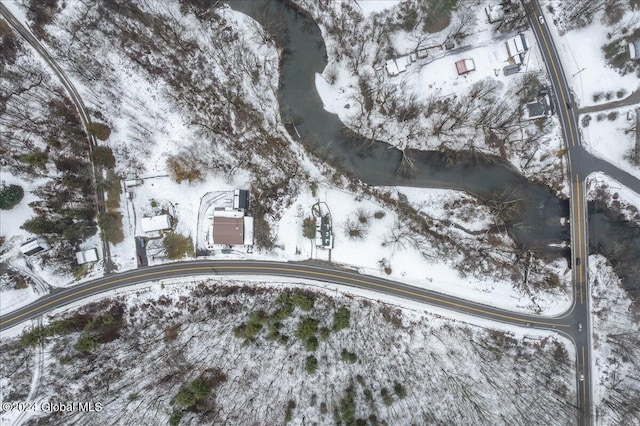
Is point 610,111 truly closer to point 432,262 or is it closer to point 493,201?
point 493,201

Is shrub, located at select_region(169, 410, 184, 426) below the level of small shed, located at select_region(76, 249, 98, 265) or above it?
below

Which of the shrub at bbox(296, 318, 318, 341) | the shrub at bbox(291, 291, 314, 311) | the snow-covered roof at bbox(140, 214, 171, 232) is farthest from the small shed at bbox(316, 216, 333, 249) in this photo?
the snow-covered roof at bbox(140, 214, 171, 232)

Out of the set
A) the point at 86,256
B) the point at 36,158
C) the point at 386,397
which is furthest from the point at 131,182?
the point at 386,397

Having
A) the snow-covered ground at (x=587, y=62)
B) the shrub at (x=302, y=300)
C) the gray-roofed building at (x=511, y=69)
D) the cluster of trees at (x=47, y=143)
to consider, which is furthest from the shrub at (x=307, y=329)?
the snow-covered ground at (x=587, y=62)

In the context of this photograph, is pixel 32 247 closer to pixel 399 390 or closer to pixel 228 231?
pixel 228 231

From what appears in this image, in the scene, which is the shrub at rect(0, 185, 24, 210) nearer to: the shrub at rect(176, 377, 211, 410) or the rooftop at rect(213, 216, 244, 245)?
the rooftop at rect(213, 216, 244, 245)

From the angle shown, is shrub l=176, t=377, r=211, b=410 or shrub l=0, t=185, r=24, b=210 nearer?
shrub l=176, t=377, r=211, b=410
